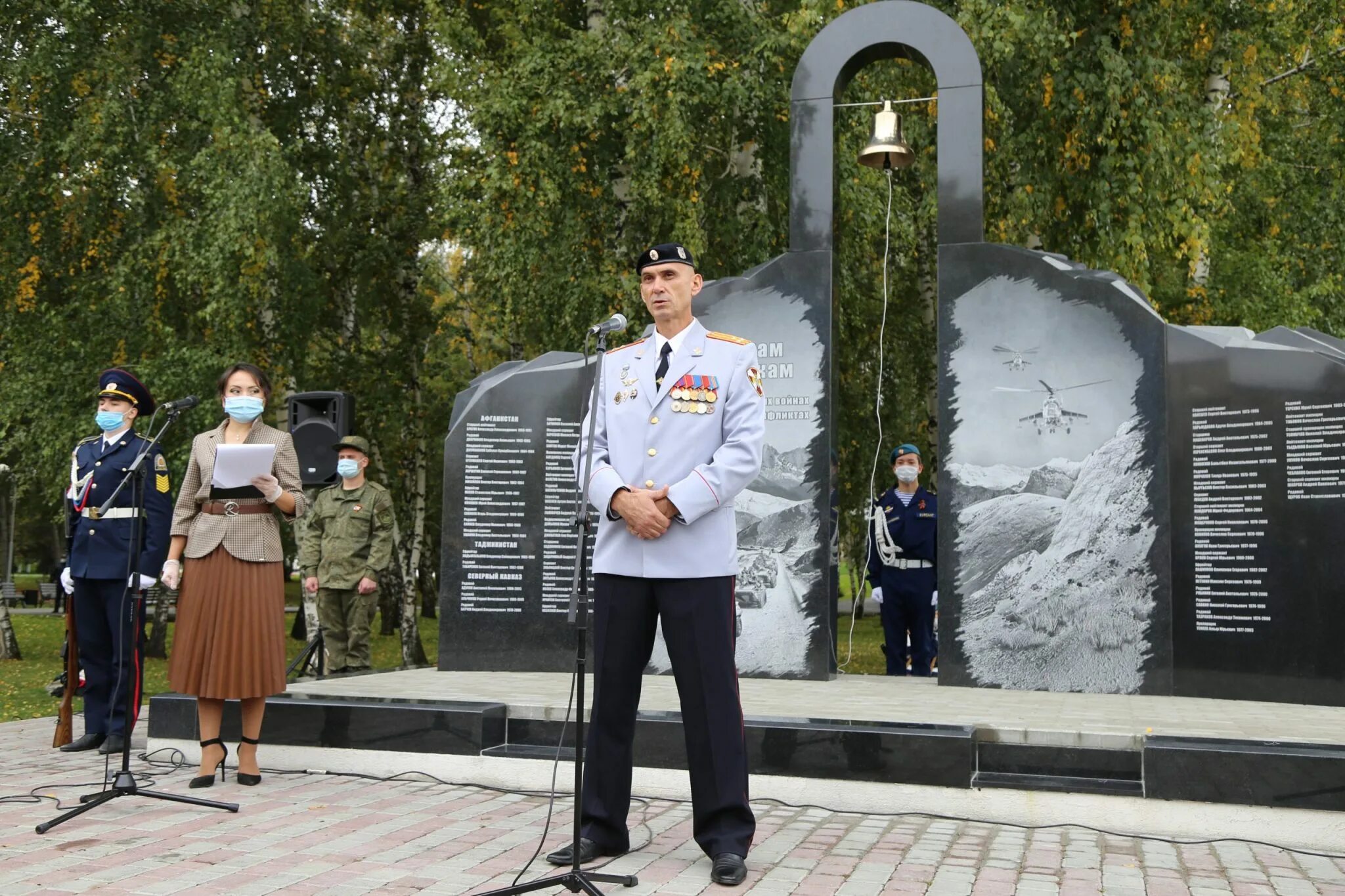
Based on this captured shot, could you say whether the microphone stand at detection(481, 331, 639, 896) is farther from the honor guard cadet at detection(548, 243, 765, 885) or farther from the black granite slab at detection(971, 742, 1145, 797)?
the black granite slab at detection(971, 742, 1145, 797)

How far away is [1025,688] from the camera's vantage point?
791cm

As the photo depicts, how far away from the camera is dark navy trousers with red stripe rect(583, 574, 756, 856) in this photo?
14.3 feet

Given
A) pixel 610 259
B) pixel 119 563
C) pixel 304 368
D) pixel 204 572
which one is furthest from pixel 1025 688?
pixel 304 368

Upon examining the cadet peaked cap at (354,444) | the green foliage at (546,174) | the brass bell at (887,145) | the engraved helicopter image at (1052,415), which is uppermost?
the green foliage at (546,174)

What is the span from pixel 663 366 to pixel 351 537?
5.84 m

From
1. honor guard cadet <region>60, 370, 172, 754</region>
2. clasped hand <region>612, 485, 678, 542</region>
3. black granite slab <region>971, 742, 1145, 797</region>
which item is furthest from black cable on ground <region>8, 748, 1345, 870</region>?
clasped hand <region>612, 485, 678, 542</region>

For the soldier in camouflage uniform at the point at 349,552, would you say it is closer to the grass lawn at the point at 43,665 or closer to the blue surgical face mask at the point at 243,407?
the grass lawn at the point at 43,665

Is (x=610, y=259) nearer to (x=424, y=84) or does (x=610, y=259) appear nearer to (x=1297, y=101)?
(x=424, y=84)

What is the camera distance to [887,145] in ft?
27.9

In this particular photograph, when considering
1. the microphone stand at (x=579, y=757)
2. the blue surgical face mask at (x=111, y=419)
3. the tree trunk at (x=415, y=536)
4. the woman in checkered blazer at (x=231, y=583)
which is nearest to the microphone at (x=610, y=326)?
the microphone stand at (x=579, y=757)

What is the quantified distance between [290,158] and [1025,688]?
11368 millimetres

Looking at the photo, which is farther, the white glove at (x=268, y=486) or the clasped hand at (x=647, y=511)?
the white glove at (x=268, y=486)

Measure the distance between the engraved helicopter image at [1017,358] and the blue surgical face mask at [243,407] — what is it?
184 inches

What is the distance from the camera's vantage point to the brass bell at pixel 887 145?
8500 millimetres
